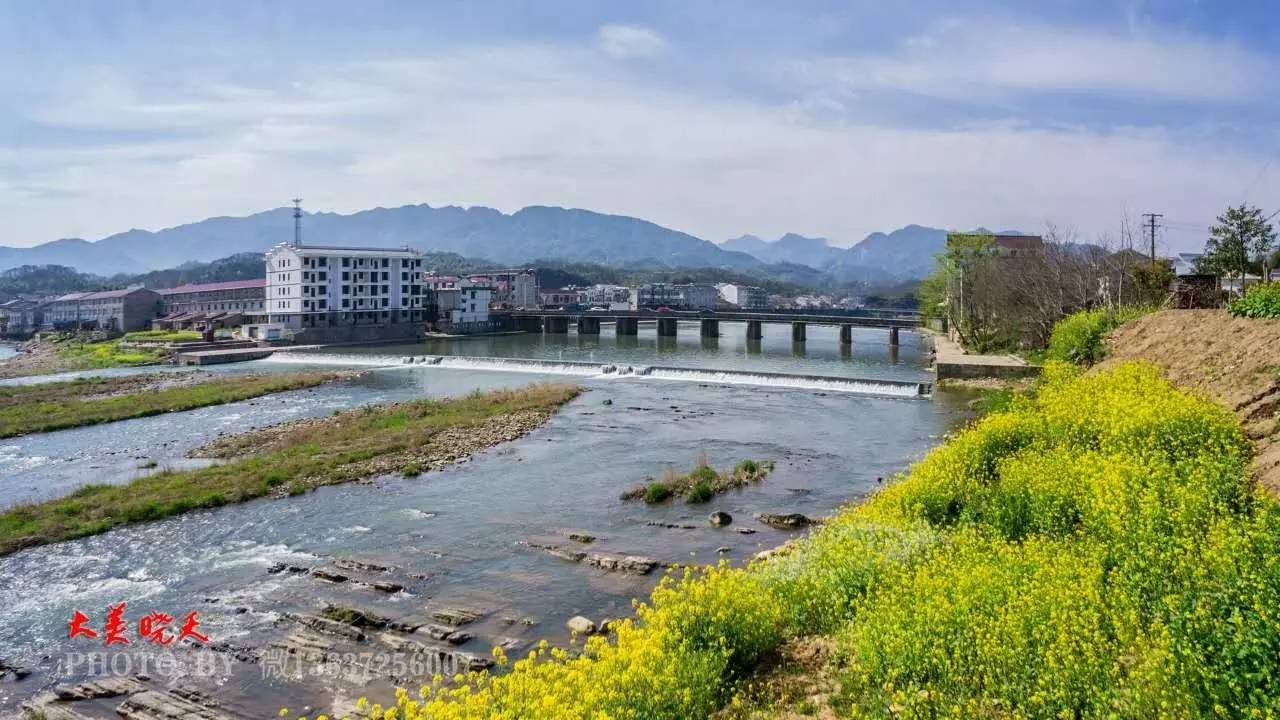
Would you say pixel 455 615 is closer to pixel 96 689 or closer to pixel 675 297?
pixel 96 689

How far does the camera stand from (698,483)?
1780 centimetres

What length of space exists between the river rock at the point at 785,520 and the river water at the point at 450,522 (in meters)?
0.39

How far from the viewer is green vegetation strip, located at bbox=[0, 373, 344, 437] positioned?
2819 centimetres

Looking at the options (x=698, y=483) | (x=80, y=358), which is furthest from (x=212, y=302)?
(x=698, y=483)

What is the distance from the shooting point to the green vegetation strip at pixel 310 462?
15.5m

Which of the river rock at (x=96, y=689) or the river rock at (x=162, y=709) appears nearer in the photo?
the river rock at (x=162, y=709)

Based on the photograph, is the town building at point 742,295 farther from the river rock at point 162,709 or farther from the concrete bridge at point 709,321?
the river rock at point 162,709

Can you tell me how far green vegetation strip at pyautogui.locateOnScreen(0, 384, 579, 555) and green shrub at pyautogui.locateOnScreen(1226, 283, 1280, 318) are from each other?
1983 centimetres

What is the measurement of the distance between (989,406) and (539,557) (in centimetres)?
1737

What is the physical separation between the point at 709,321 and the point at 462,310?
24438 mm

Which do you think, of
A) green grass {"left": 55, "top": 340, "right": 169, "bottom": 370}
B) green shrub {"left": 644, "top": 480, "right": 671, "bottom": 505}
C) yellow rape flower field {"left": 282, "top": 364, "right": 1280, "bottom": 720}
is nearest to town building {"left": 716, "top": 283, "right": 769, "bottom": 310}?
green grass {"left": 55, "top": 340, "right": 169, "bottom": 370}

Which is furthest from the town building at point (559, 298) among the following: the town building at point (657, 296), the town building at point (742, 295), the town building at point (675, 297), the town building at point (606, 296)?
the town building at point (742, 295)

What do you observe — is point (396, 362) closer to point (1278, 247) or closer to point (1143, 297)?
point (1143, 297)

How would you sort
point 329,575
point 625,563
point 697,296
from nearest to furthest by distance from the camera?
point 329,575
point 625,563
point 697,296
